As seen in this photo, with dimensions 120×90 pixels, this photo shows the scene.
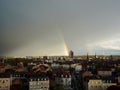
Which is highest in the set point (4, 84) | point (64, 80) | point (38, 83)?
point (38, 83)

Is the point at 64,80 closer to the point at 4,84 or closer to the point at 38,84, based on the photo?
the point at 38,84

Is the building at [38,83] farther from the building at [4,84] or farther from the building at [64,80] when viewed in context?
the building at [64,80]

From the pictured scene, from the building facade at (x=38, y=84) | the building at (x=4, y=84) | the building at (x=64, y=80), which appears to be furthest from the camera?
the building at (x=64, y=80)

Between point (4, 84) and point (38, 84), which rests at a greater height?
point (38, 84)

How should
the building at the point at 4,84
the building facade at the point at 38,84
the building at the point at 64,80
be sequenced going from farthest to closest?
the building at the point at 64,80 → the building at the point at 4,84 → the building facade at the point at 38,84

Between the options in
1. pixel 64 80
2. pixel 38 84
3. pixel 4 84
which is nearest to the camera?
pixel 38 84

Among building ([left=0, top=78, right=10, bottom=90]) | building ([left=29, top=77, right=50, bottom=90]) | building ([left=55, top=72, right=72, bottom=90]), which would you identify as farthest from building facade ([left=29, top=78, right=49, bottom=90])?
building ([left=55, top=72, right=72, bottom=90])

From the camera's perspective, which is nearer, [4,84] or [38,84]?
[38,84]

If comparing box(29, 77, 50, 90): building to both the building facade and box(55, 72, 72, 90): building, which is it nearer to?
the building facade

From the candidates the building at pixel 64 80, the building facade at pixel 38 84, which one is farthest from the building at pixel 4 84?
the building at pixel 64 80

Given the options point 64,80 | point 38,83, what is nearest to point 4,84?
point 38,83
